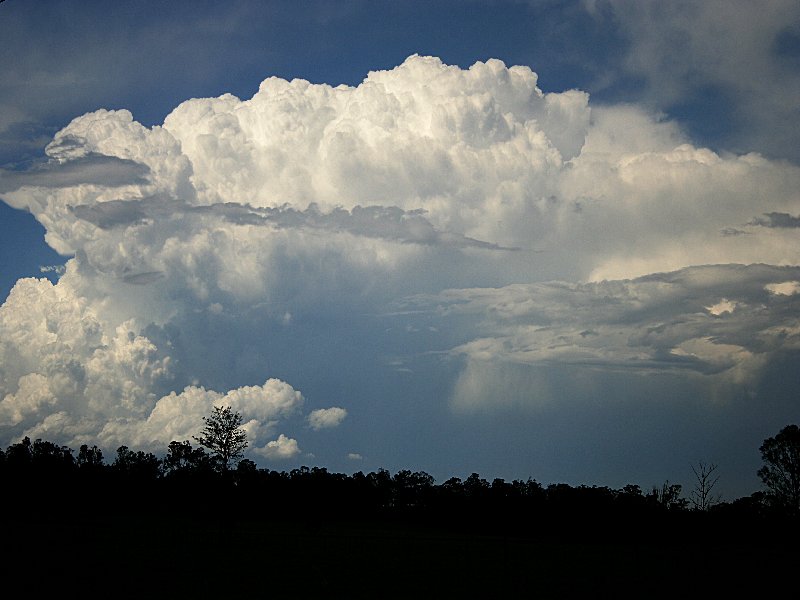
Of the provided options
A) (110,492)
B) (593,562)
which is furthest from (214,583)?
(110,492)

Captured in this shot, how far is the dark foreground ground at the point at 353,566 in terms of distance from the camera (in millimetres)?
43062

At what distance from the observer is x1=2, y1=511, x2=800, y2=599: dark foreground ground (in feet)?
141

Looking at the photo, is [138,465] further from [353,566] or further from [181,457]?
[353,566]

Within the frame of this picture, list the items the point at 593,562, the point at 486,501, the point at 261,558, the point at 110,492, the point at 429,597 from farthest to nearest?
1. the point at 486,501
2. the point at 110,492
3. the point at 593,562
4. the point at 261,558
5. the point at 429,597

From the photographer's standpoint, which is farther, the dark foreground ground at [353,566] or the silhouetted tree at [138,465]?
the silhouetted tree at [138,465]

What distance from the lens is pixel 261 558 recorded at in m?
56.2

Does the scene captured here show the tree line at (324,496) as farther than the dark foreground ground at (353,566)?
Yes

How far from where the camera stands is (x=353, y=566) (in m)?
55.2

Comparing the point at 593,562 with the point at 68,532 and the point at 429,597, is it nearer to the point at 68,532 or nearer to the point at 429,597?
the point at 429,597

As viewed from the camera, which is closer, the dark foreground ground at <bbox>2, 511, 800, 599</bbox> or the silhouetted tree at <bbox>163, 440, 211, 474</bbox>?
the dark foreground ground at <bbox>2, 511, 800, 599</bbox>

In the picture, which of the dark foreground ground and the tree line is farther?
the tree line

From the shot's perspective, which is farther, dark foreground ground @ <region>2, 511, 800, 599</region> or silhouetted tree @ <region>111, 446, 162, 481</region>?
silhouetted tree @ <region>111, 446, 162, 481</region>

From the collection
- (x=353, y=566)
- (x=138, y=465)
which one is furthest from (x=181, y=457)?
(x=353, y=566)

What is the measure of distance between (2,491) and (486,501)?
2759 inches
